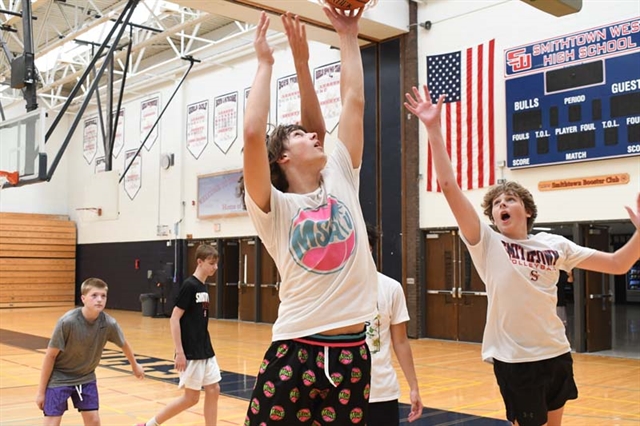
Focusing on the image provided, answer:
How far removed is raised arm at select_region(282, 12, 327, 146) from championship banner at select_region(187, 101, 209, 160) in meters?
18.4

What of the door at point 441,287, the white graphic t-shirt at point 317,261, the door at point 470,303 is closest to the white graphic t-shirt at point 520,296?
the white graphic t-shirt at point 317,261

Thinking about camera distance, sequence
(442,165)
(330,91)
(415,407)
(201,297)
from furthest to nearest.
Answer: (330,91) → (201,297) → (415,407) → (442,165)

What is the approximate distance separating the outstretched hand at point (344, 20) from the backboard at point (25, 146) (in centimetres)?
1087

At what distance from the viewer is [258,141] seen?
7.20 feet

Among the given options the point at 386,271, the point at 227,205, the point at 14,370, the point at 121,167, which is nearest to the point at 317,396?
the point at 14,370

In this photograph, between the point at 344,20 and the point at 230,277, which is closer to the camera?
the point at 344,20

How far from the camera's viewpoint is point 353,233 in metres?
2.34

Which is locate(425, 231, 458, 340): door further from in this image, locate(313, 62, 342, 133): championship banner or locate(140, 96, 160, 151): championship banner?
locate(140, 96, 160, 151): championship banner

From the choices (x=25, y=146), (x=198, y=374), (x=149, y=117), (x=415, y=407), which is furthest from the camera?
(x=149, y=117)

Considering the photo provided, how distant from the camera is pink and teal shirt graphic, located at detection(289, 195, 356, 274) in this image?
7.43ft

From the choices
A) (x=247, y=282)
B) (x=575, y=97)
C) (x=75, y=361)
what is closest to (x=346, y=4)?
(x=75, y=361)

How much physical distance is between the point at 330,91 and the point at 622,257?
13.9 meters

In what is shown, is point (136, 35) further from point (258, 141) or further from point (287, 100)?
point (258, 141)

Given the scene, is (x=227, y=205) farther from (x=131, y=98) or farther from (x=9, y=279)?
(x=9, y=279)
